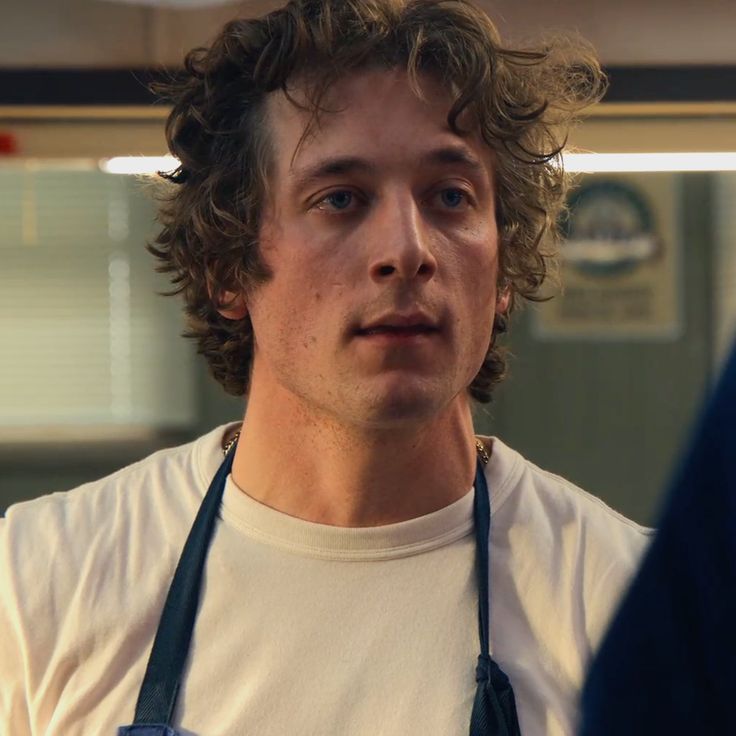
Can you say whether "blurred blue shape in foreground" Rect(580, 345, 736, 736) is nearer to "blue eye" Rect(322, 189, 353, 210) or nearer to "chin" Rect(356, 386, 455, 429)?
"chin" Rect(356, 386, 455, 429)

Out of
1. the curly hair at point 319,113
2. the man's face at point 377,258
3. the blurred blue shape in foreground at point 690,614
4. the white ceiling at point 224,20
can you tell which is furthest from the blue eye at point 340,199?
the blurred blue shape in foreground at point 690,614

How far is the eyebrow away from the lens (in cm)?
189

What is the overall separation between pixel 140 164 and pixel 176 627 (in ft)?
3.11

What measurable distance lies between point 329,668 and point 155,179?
0.94m

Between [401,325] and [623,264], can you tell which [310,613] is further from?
[623,264]

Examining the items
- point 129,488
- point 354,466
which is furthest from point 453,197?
point 129,488

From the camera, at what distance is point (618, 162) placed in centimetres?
247

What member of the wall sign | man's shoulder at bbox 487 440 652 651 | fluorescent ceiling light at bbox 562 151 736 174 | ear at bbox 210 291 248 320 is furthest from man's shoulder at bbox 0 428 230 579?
the wall sign

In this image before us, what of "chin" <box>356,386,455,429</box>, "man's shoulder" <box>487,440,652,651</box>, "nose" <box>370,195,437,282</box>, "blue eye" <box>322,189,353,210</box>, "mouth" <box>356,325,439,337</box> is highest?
"blue eye" <box>322,189,353,210</box>

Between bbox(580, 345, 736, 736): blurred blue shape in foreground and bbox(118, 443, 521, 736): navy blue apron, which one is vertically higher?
bbox(580, 345, 736, 736): blurred blue shape in foreground

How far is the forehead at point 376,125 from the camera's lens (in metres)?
1.89

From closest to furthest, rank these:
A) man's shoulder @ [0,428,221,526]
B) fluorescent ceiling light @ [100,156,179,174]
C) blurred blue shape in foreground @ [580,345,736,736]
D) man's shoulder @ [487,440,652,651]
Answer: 1. blurred blue shape in foreground @ [580,345,736,736]
2. man's shoulder @ [487,440,652,651]
3. man's shoulder @ [0,428,221,526]
4. fluorescent ceiling light @ [100,156,179,174]

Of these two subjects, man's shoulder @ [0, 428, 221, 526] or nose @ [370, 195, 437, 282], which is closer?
nose @ [370, 195, 437, 282]

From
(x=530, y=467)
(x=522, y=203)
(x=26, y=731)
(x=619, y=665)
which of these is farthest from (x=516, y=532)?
(x=619, y=665)
